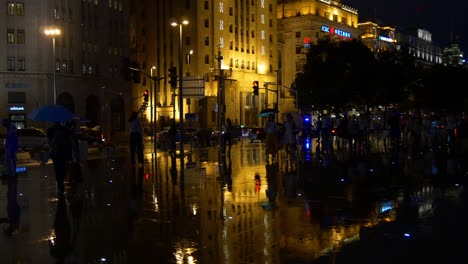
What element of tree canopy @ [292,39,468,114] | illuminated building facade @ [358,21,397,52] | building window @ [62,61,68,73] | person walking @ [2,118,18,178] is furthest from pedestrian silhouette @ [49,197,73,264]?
illuminated building facade @ [358,21,397,52]

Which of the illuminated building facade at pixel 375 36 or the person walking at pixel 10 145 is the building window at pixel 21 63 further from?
the illuminated building facade at pixel 375 36

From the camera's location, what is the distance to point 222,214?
10656mm

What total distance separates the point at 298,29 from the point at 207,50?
29619mm

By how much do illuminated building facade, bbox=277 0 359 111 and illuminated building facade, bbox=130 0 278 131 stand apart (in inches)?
469

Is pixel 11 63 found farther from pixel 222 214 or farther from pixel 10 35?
pixel 222 214

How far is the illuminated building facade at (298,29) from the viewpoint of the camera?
366ft

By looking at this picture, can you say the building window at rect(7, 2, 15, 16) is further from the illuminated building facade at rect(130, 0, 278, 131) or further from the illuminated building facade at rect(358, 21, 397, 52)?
the illuminated building facade at rect(358, 21, 397, 52)

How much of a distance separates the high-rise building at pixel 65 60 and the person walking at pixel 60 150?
4460cm

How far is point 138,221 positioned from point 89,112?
63401 millimetres

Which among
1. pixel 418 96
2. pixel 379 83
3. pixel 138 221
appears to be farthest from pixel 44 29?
pixel 138 221

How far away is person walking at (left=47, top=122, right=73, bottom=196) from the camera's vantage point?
1405cm

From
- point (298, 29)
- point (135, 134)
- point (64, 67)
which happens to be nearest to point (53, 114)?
point (135, 134)

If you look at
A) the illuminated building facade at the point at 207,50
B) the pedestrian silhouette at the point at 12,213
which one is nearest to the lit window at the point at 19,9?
the illuminated building facade at the point at 207,50

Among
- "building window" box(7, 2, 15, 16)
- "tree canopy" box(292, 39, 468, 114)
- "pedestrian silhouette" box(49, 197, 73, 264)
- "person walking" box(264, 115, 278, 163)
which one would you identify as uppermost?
"building window" box(7, 2, 15, 16)
